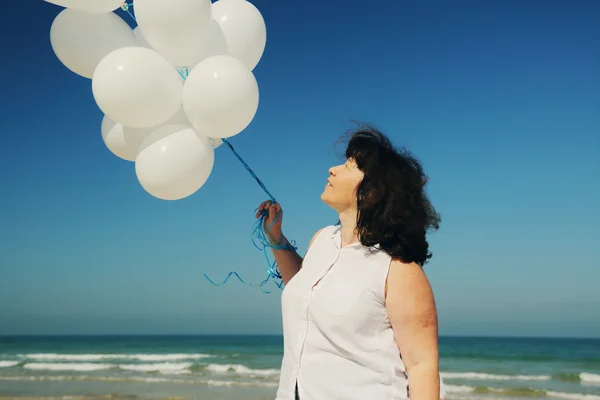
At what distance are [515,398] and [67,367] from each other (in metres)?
12.0

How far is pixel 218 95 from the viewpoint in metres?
2.66

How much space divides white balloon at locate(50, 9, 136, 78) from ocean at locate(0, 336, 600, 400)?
27.7 feet

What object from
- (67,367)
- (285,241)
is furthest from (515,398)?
(67,367)

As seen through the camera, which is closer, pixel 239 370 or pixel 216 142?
pixel 216 142

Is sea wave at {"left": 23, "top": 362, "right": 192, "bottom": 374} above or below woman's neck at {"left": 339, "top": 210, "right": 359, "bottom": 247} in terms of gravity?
below

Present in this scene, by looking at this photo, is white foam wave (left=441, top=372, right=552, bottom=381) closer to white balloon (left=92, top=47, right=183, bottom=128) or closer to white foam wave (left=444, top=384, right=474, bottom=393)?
white foam wave (left=444, top=384, right=474, bottom=393)

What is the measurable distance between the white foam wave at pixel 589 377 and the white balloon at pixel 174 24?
14387mm

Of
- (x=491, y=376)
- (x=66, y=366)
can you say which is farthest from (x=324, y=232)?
(x=66, y=366)

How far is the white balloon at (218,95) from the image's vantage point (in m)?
2.67

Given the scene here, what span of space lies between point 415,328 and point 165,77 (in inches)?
62.4

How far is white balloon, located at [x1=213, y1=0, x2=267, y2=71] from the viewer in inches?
118

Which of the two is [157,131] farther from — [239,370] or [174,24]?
[239,370]

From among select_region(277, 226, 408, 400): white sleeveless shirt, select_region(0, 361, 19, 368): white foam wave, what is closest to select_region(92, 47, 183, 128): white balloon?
select_region(277, 226, 408, 400): white sleeveless shirt

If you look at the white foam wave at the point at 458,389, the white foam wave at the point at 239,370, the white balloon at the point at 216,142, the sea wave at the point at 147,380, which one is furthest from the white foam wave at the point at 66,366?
the white balloon at the point at 216,142
